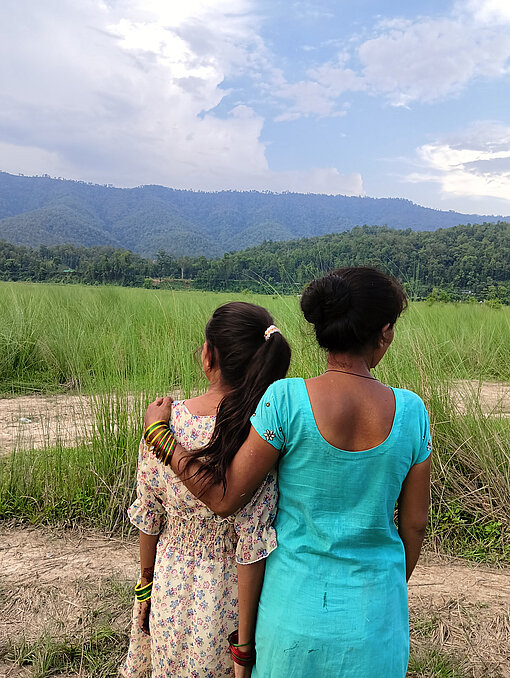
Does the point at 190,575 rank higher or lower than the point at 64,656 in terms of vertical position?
higher

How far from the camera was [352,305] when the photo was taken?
44.2 inches

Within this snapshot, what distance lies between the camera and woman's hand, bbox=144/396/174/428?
1.31 m

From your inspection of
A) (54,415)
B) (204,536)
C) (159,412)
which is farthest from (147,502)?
(54,415)

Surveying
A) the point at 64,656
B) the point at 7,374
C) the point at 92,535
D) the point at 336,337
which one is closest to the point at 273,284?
the point at 92,535

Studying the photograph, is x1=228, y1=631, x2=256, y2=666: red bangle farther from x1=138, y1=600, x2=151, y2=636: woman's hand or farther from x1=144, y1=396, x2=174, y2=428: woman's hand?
x1=144, y1=396, x2=174, y2=428: woman's hand

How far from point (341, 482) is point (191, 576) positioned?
510 millimetres

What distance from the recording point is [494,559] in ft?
9.87

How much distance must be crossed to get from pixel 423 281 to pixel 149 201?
145m

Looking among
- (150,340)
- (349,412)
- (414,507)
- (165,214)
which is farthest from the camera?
(165,214)

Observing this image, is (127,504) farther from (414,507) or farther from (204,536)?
(414,507)

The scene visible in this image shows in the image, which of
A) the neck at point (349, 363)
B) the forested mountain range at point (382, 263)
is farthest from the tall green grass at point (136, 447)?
the neck at point (349, 363)

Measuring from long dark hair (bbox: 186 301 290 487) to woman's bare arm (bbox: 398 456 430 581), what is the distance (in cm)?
37

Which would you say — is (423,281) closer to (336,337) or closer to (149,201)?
(336,337)

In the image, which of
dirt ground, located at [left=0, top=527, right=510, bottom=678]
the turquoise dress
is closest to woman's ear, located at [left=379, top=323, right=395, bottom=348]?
the turquoise dress
